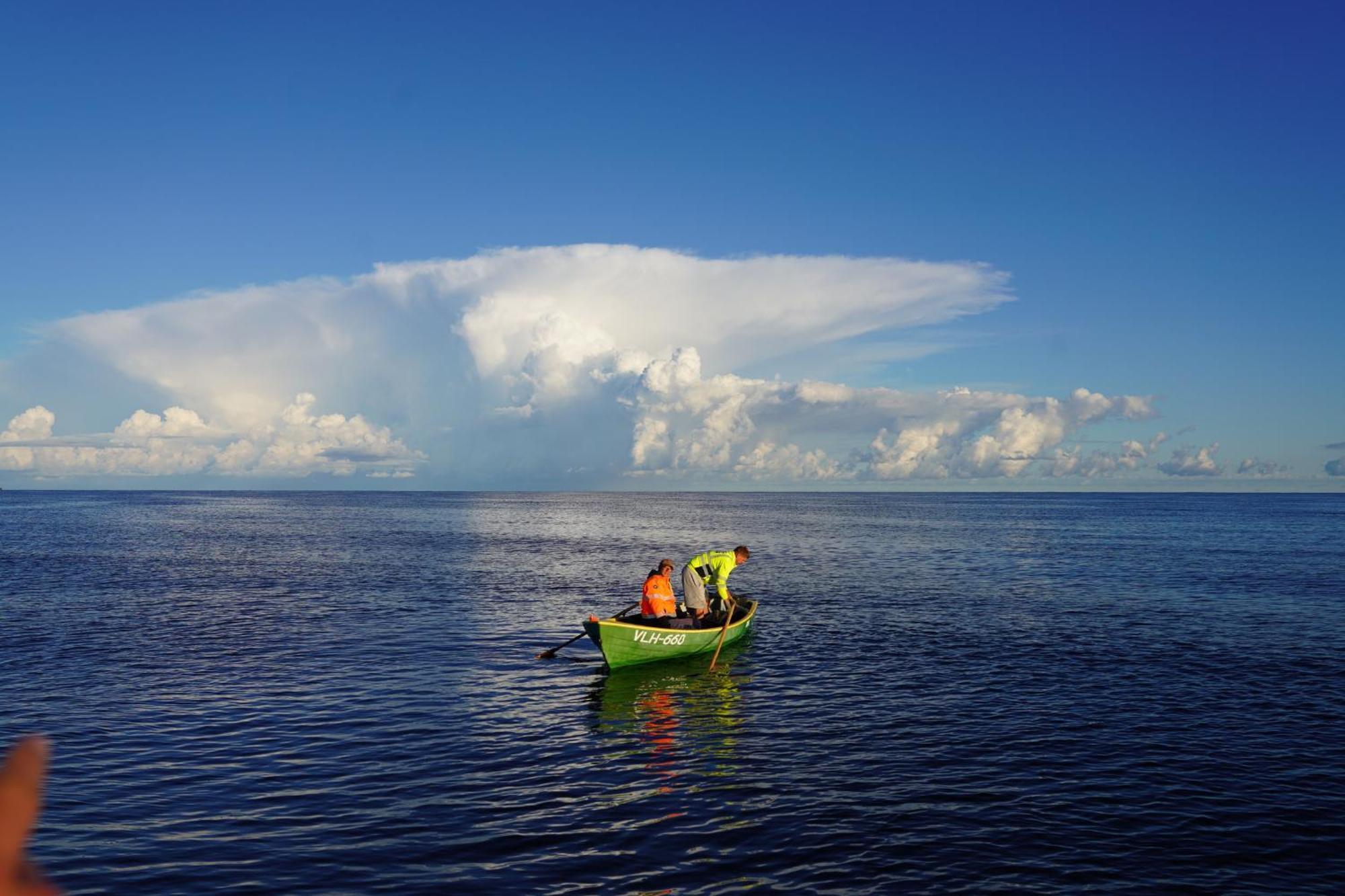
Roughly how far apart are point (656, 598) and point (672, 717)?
25.0 ft

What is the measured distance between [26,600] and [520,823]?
4393 cm

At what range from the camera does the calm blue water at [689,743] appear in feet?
53.2

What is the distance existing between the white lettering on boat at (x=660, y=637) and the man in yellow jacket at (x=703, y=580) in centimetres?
196

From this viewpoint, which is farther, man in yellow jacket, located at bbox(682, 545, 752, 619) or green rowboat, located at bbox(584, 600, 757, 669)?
man in yellow jacket, located at bbox(682, 545, 752, 619)

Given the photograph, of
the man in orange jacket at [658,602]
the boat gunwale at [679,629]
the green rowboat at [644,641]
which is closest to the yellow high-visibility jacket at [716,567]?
the boat gunwale at [679,629]

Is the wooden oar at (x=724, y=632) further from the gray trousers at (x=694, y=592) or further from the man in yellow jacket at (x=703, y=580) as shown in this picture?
the gray trousers at (x=694, y=592)

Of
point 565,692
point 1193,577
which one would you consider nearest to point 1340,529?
point 1193,577

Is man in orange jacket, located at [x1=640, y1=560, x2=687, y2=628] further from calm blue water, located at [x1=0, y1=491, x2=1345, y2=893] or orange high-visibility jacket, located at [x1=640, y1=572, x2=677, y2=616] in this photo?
calm blue water, located at [x1=0, y1=491, x2=1345, y2=893]

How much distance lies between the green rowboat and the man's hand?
97.4 ft

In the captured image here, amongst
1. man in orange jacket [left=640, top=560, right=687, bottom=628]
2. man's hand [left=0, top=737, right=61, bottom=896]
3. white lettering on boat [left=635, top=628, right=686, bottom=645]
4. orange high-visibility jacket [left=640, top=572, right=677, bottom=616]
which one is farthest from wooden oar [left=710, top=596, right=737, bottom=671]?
man's hand [left=0, top=737, right=61, bottom=896]

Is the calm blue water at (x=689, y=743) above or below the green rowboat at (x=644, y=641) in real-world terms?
below

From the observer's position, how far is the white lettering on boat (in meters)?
A: 32.2

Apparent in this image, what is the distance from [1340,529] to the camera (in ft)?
452

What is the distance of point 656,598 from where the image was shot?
33.8 meters
